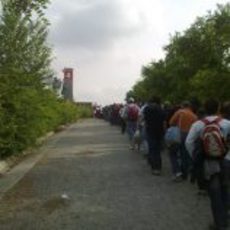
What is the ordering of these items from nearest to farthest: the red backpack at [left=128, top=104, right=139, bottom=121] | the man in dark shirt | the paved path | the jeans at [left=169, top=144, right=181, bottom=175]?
1. the paved path
2. the jeans at [left=169, top=144, right=181, bottom=175]
3. the man in dark shirt
4. the red backpack at [left=128, top=104, right=139, bottom=121]

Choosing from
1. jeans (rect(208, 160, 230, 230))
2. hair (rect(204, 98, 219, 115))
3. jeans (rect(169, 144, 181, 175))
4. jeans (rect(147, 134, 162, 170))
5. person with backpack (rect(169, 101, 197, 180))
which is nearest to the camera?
jeans (rect(208, 160, 230, 230))

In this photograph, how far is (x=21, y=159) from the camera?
24797 mm

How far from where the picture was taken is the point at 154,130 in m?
18.8

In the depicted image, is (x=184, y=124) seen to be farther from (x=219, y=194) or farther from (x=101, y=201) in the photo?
(x=219, y=194)

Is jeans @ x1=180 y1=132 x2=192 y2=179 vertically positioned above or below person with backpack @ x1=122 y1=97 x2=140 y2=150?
below

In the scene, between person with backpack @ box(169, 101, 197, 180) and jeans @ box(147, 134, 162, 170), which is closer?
person with backpack @ box(169, 101, 197, 180)

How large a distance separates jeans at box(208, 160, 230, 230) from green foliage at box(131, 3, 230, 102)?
625 inches

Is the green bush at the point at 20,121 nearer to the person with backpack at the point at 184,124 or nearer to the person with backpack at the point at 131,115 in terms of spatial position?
the person with backpack at the point at 131,115

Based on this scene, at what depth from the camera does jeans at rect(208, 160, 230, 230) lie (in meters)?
10.9

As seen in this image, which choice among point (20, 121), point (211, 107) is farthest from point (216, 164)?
point (20, 121)

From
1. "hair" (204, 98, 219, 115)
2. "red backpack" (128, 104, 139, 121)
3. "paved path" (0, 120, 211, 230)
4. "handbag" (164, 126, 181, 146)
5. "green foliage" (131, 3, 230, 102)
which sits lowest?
"paved path" (0, 120, 211, 230)

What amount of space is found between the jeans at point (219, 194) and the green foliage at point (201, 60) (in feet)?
52.1

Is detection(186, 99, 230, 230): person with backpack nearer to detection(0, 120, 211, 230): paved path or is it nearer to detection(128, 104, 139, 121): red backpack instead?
detection(0, 120, 211, 230): paved path

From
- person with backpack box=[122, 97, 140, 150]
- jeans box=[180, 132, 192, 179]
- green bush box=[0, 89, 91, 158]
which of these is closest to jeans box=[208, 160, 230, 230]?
jeans box=[180, 132, 192, 179]
